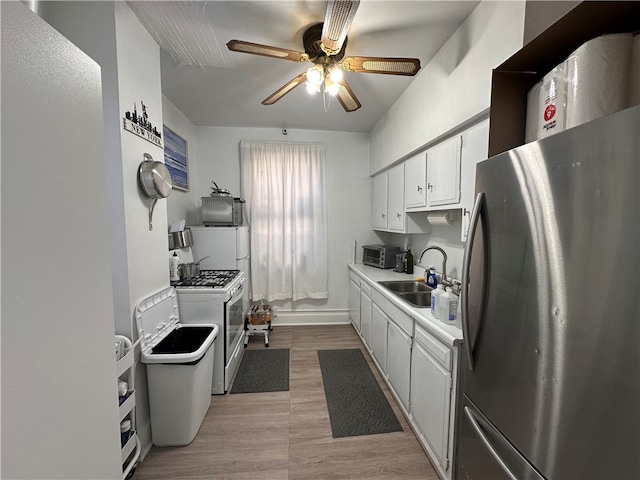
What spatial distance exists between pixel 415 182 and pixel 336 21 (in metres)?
1.48

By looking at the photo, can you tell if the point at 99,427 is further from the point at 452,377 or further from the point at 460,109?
the point at 460,109

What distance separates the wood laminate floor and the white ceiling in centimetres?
267

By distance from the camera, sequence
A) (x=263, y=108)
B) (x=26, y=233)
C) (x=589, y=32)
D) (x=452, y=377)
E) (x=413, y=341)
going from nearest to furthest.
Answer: (x=26, y=233)
(x=589, y=32)
(x=452, y=377)
(x=413, y=341)
(x=263, y=108)

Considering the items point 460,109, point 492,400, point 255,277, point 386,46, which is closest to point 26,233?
point 492,400

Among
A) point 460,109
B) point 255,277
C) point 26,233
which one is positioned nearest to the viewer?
point 26,233

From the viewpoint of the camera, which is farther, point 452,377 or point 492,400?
point 452,377

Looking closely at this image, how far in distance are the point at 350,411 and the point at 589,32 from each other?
2410mm

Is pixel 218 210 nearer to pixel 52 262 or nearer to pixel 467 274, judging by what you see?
pixel 52 262

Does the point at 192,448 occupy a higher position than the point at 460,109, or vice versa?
the point at 460,109

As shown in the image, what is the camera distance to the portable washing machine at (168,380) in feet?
5.39

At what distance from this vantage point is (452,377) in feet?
4.51

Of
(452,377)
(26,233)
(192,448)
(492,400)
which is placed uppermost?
(26,233)

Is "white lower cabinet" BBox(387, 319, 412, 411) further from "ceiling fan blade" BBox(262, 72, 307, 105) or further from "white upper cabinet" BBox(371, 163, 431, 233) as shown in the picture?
"ceiling fan blade" BBox(262, 72, 307, 105)

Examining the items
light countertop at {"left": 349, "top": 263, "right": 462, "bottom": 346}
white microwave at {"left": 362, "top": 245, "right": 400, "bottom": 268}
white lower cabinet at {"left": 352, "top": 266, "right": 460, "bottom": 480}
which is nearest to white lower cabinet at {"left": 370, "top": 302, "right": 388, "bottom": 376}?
white lower cabinet at {"left": 352, "top": 266, "right": 460, "bottom": 480}
